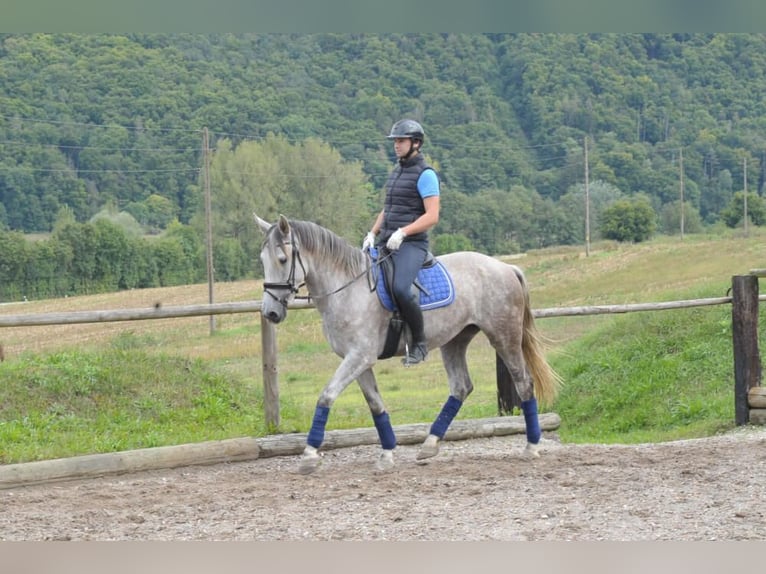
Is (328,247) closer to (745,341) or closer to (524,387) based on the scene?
(524,387)

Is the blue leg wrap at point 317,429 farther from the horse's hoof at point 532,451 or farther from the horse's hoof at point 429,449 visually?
the horse's hoof at point 532,451

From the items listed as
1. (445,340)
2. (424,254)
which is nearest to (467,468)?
(445,340)

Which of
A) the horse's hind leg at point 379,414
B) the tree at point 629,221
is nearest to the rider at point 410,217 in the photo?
the horse's hind leg at point 379,414

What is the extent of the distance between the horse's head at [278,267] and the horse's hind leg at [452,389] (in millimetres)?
1382

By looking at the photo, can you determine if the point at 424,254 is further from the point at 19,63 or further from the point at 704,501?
the point at 19,63

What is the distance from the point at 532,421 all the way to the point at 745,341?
236 centimetres

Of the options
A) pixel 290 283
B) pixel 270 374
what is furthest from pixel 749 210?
pixel 290 283

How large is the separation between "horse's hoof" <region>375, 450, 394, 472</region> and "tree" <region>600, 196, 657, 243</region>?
5970 cm

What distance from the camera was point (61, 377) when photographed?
777cm

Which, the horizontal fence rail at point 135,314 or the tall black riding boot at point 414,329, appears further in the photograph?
the horizontal fence rail at point 135,314

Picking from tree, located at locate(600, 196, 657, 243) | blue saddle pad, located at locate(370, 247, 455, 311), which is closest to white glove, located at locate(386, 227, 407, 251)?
blue saddle pad, located at locate(370, 247, 455, 311)

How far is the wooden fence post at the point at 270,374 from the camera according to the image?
7.01 meters

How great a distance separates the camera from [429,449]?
261 inches

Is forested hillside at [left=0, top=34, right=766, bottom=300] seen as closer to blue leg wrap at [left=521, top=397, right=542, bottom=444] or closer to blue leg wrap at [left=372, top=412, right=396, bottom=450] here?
blue leg wrap at [left=521, top=397, right=542, bottom=444]
